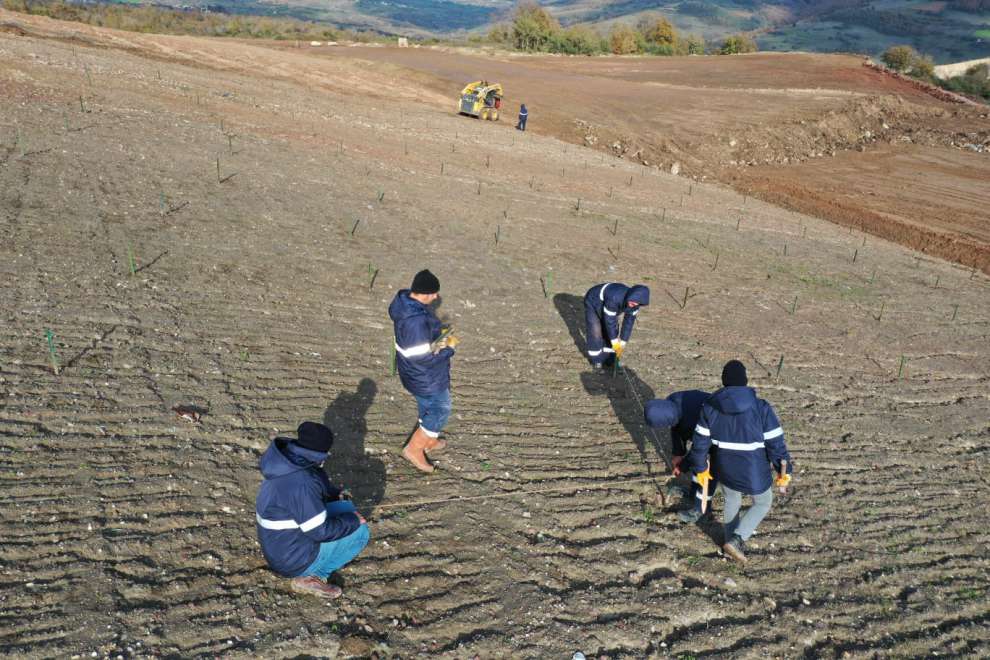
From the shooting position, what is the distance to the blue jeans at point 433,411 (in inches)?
248

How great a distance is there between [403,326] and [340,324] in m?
3.68

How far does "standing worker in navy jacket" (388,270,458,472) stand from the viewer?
5.87 meters

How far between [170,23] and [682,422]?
64.9 m

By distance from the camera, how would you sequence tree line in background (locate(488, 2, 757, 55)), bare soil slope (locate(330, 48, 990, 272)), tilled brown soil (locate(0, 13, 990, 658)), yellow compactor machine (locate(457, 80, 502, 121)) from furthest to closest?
tree line in background (locate(488, 2, 757, 55)), yellow compactor machine (locate(457, 80, 502, 121)), bare soil slope (locate(330, 48, 990, 272)), tilled brown soil (locate(0, 13, 990, 658))

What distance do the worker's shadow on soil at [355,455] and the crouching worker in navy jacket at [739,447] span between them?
289cm

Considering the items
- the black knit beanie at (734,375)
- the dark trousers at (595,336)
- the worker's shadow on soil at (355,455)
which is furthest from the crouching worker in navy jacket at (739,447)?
the dark trousers at (595,336)

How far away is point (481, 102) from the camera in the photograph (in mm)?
28438

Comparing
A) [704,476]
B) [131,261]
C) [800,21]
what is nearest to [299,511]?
[704,476]

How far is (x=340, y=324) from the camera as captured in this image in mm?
9328

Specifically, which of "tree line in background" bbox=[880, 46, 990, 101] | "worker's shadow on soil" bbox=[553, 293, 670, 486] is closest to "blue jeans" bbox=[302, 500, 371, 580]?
"worker's shadow on soil" bbox=[553, 293, 670, 486]

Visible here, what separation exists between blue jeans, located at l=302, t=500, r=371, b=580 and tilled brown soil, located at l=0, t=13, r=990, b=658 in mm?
229

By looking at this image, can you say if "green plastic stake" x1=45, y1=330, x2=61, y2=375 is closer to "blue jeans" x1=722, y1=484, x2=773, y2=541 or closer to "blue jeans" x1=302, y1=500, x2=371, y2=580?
"blue jeans" x1=302, y1=500, x2=371, y2=580

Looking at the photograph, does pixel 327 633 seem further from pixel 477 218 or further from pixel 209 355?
pixel 477 218

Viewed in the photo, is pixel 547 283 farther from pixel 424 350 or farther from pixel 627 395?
pixel 424 350
